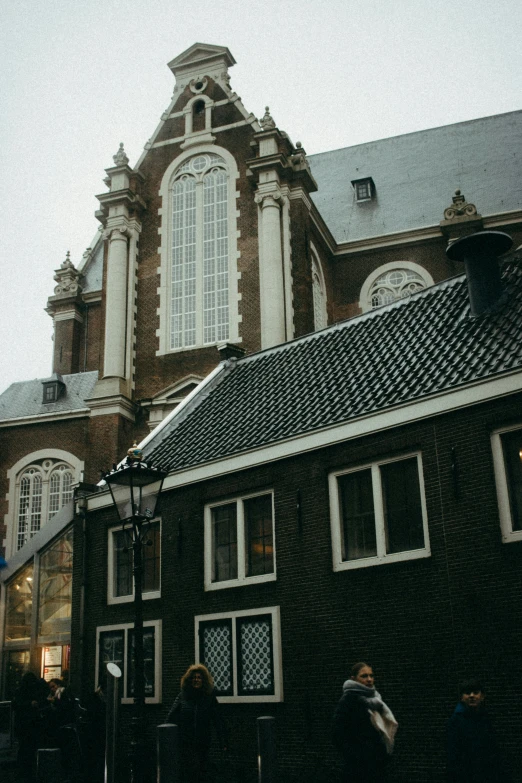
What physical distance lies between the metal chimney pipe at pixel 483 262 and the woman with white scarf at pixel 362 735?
8.26 metres

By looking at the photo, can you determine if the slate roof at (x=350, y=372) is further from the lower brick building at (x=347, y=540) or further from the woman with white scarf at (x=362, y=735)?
the woman with white scarf at (x=362, y=735)

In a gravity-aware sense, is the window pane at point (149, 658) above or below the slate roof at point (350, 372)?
below

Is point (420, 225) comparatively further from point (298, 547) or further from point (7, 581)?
point (298, 547)

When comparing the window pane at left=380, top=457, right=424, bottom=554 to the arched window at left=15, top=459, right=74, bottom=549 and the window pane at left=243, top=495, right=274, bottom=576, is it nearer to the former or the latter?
the window pane at left=243, top=495, right=274, bottom=576

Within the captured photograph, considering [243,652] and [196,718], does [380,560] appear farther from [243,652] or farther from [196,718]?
[196,718]

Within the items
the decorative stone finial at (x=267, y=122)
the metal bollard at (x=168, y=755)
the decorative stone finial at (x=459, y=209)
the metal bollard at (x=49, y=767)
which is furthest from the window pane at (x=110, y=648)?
the decorative stone finial at (x=459, y=209)

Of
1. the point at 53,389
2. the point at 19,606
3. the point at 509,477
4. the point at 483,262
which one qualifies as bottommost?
the point at 19,606

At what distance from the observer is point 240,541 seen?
14.7 m

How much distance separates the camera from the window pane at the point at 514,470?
1134 centimetres

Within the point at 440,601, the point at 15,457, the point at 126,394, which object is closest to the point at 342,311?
the point at 126,394

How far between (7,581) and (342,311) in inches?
731

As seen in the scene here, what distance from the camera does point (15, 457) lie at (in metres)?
33.3

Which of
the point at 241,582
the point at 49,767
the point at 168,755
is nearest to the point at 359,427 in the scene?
the point at 241,582

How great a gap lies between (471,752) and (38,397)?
29.8 meters
